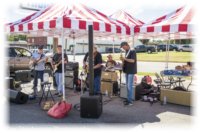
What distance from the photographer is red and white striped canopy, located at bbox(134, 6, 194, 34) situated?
20.1 ft

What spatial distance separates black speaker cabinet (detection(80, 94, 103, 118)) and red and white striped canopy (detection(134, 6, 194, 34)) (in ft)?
8.38

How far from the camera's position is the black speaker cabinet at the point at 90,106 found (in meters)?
5.52

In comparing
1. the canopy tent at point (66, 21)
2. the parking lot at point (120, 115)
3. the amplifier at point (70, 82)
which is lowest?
the parking lot at point (120, 115)

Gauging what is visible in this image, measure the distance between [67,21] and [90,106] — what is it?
199cm

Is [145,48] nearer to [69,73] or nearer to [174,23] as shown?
[69,73]

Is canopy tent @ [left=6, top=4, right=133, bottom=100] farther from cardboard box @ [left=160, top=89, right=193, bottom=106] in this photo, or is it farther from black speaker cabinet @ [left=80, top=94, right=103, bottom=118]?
cardboard box @ [left=160, top=89, right=193, bottom=106]

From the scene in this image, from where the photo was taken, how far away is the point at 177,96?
709 centimetres

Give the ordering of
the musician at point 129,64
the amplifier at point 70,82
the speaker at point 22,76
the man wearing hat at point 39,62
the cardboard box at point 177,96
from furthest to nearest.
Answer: the speaker at point 22,76, the amplifier at point 70,82, the man wearing hat at point 39,62, the cardboard box at point 177,96, the musician at point 129,64

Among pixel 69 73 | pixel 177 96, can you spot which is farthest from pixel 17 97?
pixel 177 96

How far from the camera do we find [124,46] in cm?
A: 666

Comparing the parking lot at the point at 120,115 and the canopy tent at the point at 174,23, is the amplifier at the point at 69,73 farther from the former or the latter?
the canopy tent at the point at 174,23

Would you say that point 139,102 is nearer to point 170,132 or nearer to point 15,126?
point 170,132

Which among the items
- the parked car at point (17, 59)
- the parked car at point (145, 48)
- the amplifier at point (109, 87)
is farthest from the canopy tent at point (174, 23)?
the parked car at point (145, 48)

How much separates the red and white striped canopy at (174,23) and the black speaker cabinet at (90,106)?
2.55 meters
